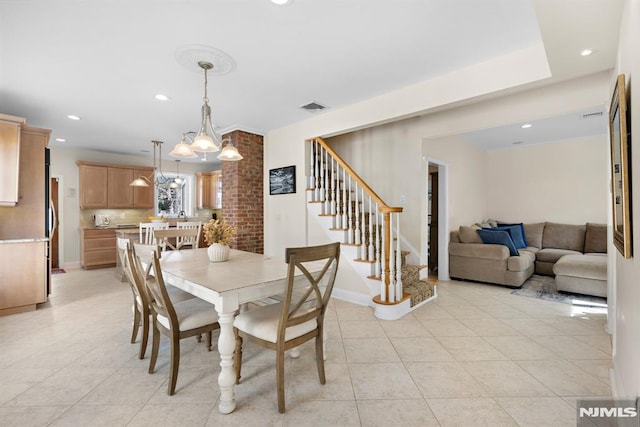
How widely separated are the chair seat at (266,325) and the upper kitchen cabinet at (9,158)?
3.31 meters

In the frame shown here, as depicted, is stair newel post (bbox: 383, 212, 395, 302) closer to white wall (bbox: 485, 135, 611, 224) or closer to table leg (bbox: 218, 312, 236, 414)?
table leg (bbox: 218, 312, 236, 414)

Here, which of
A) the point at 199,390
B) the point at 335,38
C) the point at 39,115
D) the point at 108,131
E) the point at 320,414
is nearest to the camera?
the point at 320,414

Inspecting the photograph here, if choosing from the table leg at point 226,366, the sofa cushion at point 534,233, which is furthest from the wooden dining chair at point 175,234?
the sofa cushion at point 534,233

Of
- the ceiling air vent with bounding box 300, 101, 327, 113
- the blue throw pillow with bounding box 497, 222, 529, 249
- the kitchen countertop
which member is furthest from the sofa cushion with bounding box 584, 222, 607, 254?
the kitchen countertop

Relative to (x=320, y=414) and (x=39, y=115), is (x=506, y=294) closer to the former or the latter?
(x=320, y=414)

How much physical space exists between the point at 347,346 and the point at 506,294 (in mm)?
2815

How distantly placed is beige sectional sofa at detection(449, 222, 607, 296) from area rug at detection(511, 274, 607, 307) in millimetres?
99

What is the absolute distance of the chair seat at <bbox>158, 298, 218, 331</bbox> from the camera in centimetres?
192

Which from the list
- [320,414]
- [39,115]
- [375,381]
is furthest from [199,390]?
[39,115]

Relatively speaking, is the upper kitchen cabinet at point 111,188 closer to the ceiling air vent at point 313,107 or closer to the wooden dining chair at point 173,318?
the ceiling air vent at point 313,107

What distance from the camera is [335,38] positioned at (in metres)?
2.30

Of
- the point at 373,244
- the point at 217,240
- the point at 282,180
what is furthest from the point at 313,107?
the point at 217,240

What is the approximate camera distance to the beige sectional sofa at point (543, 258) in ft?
12.5

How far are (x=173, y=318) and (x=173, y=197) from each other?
6.54 m
